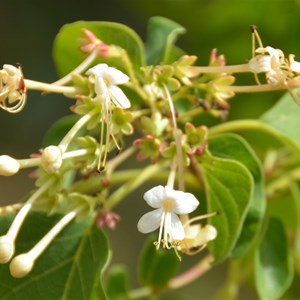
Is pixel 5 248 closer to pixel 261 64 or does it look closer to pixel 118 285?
pixel 261 64

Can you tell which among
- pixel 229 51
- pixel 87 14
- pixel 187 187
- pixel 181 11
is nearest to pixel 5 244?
pixel 187 187

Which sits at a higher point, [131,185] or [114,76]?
[114,76]

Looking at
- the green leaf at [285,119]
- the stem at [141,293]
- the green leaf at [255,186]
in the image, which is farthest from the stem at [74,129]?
the stem at [141,293]

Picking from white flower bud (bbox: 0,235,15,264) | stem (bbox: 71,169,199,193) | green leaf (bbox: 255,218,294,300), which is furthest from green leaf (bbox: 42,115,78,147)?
white flower bud (bbox: 0,235,15,264)

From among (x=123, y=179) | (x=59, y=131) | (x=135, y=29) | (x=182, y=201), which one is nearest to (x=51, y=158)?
(x=182, y=201)

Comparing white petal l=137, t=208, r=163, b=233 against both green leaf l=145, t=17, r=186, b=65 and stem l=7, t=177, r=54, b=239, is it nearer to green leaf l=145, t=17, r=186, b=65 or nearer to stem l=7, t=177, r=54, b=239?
stem l=7, t=177, r=54, b=239

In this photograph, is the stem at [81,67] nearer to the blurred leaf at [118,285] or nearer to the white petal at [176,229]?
the white petal at [176,229]

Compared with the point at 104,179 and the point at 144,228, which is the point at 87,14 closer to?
the point at 104,179
